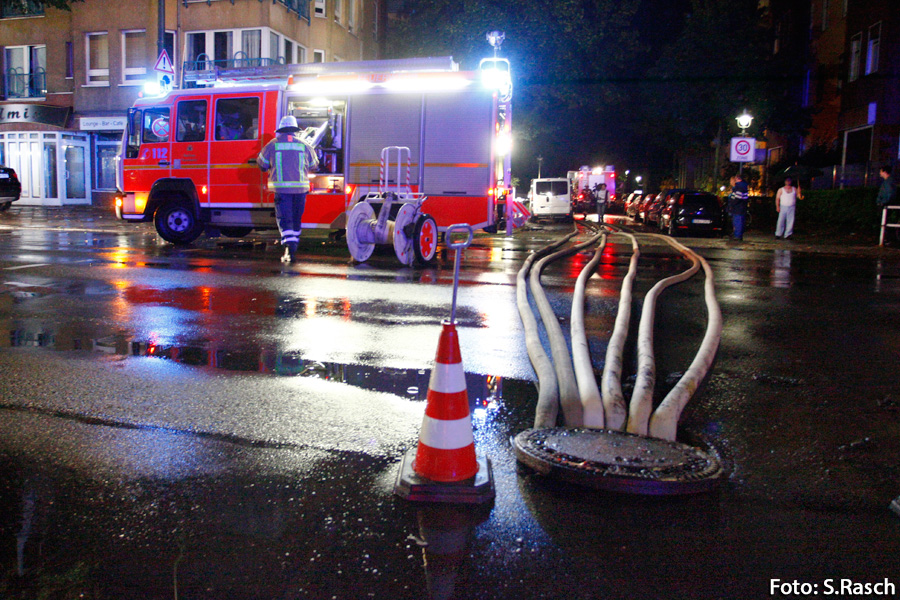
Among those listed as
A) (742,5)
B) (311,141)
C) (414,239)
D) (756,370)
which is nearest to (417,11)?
(742,5)

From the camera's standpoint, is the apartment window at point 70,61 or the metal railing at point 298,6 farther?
the apartment window at point 70,61

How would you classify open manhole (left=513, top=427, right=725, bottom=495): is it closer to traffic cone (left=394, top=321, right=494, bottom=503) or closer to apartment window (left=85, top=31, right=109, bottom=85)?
traffic cone (left=394, top=321, right=494, bottom=503)

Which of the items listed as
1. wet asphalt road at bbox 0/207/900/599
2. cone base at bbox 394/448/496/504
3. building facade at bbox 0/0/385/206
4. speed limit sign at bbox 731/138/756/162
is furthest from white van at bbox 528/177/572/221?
cone base at bbox 394/448/496/504

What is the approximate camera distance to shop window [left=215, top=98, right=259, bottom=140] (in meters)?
14.5

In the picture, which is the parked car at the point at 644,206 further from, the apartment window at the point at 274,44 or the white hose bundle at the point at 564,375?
the white hose bundle at the point at 564,375

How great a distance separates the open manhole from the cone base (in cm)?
33

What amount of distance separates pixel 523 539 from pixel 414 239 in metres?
9.43

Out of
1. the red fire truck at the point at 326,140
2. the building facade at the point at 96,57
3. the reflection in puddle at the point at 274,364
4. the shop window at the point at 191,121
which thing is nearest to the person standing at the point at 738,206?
the red fire truck at the point at 326,140

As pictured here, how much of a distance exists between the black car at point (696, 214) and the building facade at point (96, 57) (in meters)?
16.7

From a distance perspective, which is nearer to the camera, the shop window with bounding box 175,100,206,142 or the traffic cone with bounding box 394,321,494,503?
the traffic cone with bounding box 394,321,494,503

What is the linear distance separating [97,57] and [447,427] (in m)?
34.9

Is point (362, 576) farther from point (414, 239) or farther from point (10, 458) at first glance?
point (414, 239)

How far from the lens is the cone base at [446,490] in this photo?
3270 millimetres

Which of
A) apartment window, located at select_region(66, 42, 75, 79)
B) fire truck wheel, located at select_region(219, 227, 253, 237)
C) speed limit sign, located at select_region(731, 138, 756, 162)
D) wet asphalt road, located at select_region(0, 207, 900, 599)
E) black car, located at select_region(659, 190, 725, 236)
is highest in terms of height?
apartment window, located at select_region(66, 42, 75, 79)
